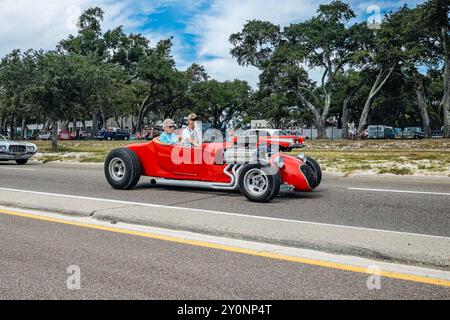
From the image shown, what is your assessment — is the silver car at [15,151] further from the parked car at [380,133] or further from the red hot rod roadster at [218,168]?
the parked car at [380,133]

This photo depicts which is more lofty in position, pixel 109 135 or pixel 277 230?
pixel 109 135

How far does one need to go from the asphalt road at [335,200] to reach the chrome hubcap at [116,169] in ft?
1.30

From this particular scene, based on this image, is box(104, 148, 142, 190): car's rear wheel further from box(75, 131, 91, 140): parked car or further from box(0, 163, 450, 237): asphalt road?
box(75, 131, 91, 140): parked car

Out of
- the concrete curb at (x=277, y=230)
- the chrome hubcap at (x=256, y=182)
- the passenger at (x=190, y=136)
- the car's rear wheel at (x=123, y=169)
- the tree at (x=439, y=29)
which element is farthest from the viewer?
the tree at (x=439, y=29)

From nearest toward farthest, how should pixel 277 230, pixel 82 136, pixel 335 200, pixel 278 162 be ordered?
pixel 277 230, pixel 278 162, pixel 335 200, pixel 82 136

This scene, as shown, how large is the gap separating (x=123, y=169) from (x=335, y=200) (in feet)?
14.7

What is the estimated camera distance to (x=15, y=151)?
60.7ft

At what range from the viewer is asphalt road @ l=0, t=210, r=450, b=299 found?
3697mm

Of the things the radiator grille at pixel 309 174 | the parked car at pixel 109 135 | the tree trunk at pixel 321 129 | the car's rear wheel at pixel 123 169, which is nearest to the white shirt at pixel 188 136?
the car's rear wheel at pixel 123 169

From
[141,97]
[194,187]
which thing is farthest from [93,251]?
[141,97]

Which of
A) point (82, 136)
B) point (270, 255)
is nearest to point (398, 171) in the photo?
point (270, 255)

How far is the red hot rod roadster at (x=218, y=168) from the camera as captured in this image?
26.6 ft

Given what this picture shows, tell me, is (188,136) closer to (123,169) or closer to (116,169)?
(123,169)

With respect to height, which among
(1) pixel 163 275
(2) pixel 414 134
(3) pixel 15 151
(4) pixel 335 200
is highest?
(2) pixel 414 134
